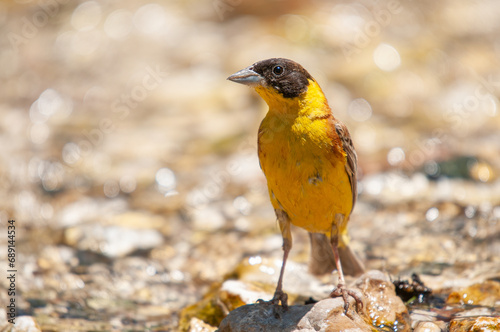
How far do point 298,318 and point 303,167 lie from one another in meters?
1.15

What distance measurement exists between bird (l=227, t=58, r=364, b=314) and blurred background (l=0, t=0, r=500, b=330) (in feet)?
4.43

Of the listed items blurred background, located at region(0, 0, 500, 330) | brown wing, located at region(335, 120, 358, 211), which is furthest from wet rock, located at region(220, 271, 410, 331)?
blurred background, located at region(0, 0, 500, 330)

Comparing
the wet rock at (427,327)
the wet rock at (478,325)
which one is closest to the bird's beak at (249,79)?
the wet rock at (427,327)

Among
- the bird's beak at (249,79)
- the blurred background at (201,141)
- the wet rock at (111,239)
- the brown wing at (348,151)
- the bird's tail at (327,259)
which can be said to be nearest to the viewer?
the bird's beak at (249,79)

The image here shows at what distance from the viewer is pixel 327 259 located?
536 centimetres

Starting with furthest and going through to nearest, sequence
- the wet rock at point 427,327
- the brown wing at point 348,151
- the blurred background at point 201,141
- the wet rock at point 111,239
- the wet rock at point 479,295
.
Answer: the wet rock at point 111,239 → the blurred background at point 201,141 → the wet rock at point 479,295 → the brown wing at point 348,151 → the wet rock at point 427,327

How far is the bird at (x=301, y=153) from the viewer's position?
434cm

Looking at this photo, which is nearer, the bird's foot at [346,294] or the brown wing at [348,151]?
the bird's foot at [346,294]

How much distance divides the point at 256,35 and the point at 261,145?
735 cm

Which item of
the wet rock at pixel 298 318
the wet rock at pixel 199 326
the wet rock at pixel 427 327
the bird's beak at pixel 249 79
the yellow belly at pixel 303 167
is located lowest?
the wet rock at pixel 199 326

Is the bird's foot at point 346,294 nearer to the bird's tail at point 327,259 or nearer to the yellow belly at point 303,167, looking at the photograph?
the yellow belly at point 303,167

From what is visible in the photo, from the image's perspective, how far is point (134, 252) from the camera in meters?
6.55

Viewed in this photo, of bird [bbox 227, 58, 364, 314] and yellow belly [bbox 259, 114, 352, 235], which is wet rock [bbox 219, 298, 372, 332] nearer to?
bird [bbox 227, 58, 364, 314]

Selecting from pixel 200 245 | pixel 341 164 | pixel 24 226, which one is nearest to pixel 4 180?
pixel 24 226
